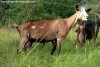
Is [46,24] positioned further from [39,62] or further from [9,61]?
[9,61]

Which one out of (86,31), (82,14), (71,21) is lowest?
(86,31)

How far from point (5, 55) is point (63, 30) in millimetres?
5713

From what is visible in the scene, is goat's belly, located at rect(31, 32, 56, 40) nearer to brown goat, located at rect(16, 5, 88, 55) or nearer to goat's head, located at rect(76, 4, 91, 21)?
brown goat, located at rect(16, 5, 88, 55)

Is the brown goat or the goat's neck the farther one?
the goat's neck

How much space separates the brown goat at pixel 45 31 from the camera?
38.3ft

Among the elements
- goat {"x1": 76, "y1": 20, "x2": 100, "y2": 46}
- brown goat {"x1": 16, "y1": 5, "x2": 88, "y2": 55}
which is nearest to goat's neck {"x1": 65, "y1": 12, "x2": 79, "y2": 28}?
brown goat {"x1": 16, "y1": 5, "x2": 88, "y2": 55}

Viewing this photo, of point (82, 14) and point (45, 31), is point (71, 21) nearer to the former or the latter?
point (82, 14)

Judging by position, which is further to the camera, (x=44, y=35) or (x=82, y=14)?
(x=82, y=14)

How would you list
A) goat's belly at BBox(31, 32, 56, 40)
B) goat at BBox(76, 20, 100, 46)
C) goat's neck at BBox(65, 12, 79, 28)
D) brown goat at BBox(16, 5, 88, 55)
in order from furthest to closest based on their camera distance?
goat at BBox(76, 20, 100, 46), goat's neck at BBox(65, 12, 79, 28), brown goat at BBox(16, 5, 88, 55), goat's belly at BBox(31, 32, 56, 40)

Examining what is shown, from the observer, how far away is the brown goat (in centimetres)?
1166

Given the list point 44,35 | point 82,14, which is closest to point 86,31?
point 82,14

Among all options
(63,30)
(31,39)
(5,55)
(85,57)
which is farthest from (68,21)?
(5,55)

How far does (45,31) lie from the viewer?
11.8 meters

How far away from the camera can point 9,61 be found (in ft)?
20.0
